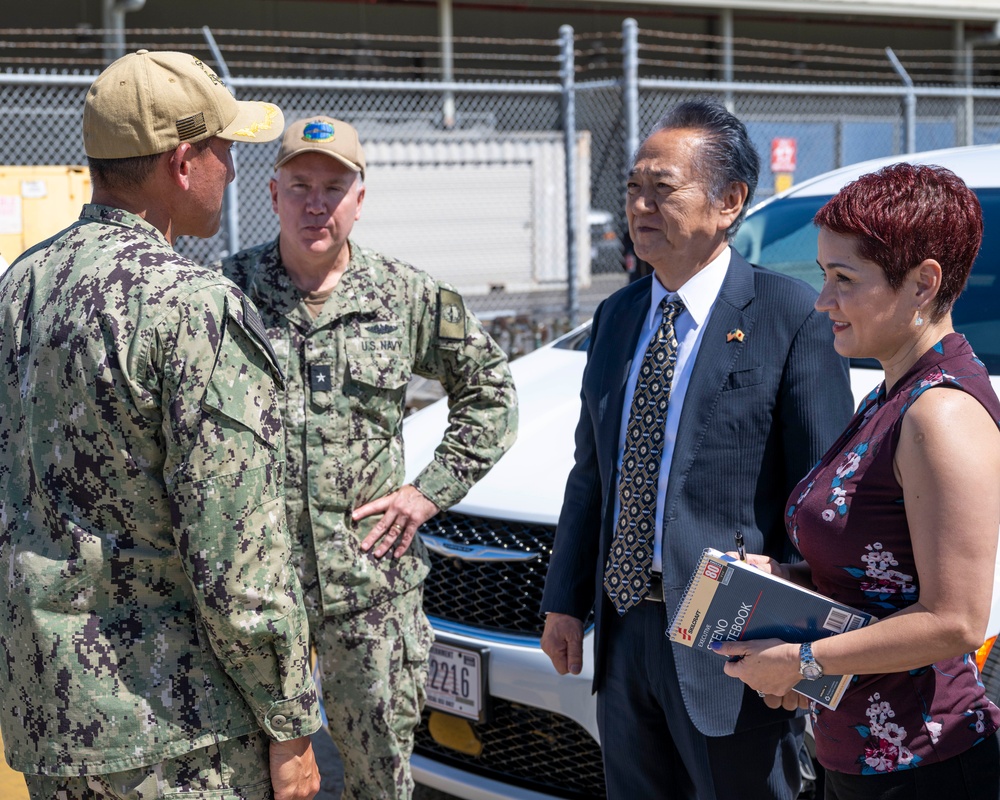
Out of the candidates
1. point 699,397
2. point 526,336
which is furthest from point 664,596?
point 526,336

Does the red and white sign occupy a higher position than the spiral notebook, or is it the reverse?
the red and white sign

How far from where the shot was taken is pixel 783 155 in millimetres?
10023

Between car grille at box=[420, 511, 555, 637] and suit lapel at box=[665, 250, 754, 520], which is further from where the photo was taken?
car grille at box=[420, 511, 555, 637]

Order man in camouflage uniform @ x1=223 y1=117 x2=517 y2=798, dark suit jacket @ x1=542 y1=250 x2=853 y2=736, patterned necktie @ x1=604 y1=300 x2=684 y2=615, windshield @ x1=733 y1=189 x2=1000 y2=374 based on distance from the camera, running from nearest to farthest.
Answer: dark suit jacket @ x1=542 y1=250 x2=853 y2=736, patterned necktie @ x1=604 y1=300 x2=684 y2=615, man in camouflage uniform @ x1=223 y1=117 x2=517 y2=798, windshield @ x1=733 y1=189 x2=1000 y2=374

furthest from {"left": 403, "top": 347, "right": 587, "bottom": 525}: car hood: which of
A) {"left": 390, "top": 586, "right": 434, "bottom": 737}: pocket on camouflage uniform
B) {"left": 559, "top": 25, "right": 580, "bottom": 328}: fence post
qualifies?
{"left": 559, "top": 25, "right": 580, "bottom": 328}: fence post

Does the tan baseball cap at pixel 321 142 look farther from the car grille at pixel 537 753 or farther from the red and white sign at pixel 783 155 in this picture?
the red and white sign at pixel 783 155

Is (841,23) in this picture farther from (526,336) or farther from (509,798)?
(509,798)

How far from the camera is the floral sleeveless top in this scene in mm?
1761

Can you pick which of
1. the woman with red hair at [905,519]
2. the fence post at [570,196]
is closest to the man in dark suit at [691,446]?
the woman with red hair at [905,519]

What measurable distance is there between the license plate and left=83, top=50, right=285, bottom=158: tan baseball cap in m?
1.66

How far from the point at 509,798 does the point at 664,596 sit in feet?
3.58

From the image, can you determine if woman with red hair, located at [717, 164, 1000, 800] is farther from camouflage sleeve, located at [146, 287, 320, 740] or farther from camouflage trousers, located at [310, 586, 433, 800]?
camouflage trousers, located at [310, 586, 433, 800]

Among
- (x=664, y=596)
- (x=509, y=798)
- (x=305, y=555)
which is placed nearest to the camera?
(x=664, y=596)

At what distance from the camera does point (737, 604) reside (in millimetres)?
1842
